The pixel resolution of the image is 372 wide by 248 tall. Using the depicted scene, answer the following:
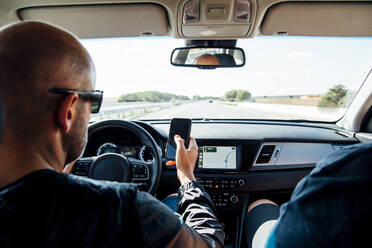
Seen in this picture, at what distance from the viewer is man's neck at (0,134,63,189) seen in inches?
36.1

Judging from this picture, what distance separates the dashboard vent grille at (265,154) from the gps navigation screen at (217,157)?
1.22ft

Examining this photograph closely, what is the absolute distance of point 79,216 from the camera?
2.79ft

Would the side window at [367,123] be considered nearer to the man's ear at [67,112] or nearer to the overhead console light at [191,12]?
the overhead console light at [191,12]

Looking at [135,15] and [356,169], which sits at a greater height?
[135,15]

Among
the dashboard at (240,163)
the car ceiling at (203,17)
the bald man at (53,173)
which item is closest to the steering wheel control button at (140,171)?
the dashboard at (240,163)

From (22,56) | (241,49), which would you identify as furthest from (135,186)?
(241,49)

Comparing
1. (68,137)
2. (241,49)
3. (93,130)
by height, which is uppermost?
(241,49)

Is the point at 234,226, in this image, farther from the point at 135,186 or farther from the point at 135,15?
the point at 135,15

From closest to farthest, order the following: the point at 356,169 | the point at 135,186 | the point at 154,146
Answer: the point at 356,169, the point at 135,186, the point at 154,146

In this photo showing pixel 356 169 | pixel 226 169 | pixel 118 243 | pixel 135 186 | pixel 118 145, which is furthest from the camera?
pixel 226 169

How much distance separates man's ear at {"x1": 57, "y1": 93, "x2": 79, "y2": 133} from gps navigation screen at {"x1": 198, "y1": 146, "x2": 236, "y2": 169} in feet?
7.39

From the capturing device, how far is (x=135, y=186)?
1.06 metres

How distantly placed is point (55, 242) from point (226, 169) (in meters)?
2.56

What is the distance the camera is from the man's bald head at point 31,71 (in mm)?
933
